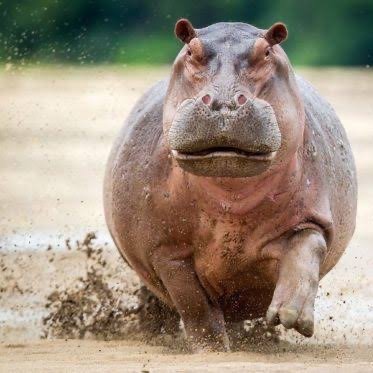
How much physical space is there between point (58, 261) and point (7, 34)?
10.8 meters

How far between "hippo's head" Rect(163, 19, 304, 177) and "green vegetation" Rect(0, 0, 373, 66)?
45.0ft

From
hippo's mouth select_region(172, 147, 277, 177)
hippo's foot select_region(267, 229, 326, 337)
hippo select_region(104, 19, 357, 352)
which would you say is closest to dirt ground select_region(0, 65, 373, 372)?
hippo's foot select_region(267, 229, 326, 337)

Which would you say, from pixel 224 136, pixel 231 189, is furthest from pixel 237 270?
pixel 224 136

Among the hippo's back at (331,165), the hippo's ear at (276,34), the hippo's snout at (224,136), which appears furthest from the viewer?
the hippo's back at (331,165)

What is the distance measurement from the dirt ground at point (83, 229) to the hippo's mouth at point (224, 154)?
0.79m

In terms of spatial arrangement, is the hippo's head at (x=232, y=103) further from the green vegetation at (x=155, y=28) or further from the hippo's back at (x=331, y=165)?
the green vegetation at (x=155, y=28)

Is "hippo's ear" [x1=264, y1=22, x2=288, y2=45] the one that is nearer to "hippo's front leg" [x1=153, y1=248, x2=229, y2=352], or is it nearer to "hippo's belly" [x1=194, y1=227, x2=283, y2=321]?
"hippo's belly" [x1=194, y1=227, x2=283, y2=321]

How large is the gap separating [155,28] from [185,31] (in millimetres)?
14873

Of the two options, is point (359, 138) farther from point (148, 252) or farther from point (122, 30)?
point (148, 252)

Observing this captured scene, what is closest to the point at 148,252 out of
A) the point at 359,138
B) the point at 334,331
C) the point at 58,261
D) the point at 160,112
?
the point at 160,112

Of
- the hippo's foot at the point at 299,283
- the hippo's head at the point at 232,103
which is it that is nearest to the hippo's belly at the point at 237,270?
the hippo's foot at the point at 299,283

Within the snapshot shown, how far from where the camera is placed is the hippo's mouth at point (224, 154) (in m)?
6.05

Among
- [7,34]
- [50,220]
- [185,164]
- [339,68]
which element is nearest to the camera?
[185,164]

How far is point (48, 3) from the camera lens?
20.3 meters
